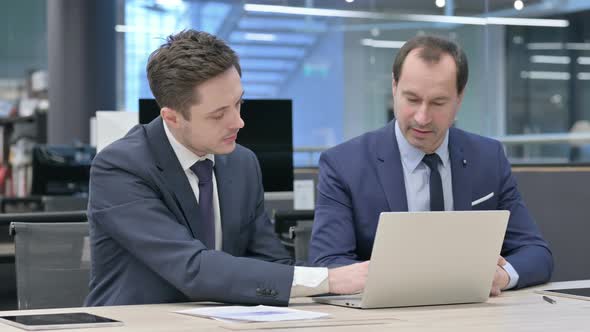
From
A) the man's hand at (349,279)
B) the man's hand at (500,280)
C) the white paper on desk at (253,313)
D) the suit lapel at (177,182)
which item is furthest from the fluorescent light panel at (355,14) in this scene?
the white paper on desk at (253,313)

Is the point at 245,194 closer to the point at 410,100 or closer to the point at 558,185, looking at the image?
the point at 410,100

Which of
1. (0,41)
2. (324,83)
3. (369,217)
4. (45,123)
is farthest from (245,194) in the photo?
(0,41)

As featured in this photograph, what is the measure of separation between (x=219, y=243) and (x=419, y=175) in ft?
2.09

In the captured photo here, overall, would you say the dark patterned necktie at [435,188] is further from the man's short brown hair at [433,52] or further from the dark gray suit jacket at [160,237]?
→ the dark gray suit jacket at [160,237]

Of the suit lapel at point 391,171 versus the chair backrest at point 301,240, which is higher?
the suit lapel at point 391,171

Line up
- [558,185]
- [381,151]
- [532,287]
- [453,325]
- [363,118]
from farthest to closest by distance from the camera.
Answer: [363,118] < [558,185] < [381,151] < [532,287] < [453,325]

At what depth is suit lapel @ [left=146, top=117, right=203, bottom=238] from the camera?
7.69ft

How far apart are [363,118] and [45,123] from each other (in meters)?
3.27

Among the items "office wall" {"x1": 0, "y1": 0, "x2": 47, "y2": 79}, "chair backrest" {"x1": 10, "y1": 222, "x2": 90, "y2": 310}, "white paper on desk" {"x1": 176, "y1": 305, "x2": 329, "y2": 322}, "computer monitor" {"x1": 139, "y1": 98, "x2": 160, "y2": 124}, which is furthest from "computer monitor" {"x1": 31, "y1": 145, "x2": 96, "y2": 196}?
"office wall" {"x1": 0, "y1": 0, "x2": 47, "y2": 79}

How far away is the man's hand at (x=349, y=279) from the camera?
2.18 metres

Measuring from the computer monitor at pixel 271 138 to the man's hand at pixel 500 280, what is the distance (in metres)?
1.79

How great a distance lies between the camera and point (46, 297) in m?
2.78

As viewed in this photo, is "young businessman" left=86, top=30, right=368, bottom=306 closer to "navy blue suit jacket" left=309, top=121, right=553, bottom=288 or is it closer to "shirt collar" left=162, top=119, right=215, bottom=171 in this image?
"shirt collar" left=162, top=119, right=215, bottom=171

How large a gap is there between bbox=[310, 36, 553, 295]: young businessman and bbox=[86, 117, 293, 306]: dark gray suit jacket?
36 cm
